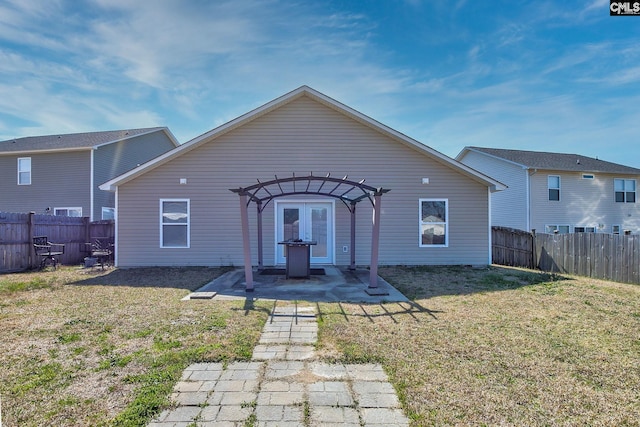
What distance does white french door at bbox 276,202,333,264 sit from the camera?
429 inches

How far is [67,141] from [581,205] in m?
26.6

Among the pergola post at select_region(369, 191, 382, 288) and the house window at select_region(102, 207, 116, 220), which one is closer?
the pergola post at select_region(369, 191, 382, 288)

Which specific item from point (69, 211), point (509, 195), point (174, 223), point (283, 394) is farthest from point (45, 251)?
point (509, 195)

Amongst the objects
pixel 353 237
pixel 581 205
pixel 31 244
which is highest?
pixel 581 205

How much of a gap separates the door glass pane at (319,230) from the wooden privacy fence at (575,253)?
23.0ft

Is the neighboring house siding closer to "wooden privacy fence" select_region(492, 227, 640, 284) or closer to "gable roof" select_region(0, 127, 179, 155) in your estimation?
"wooden privacy fence" select_region(492, 227, 640, 284)

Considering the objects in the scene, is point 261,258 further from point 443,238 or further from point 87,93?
point 87,93

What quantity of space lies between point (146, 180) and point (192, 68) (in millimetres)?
3916

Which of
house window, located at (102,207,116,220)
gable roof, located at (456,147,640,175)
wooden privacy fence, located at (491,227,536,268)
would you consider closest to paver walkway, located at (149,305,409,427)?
wooden privacy fence, located at (491,227,536,268)

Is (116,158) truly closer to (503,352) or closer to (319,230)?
(319,230)

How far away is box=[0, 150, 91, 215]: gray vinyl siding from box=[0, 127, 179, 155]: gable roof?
333 mm

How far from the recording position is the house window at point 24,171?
1631 cm

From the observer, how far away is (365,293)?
7023 millimetres

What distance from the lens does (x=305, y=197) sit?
427 inches
